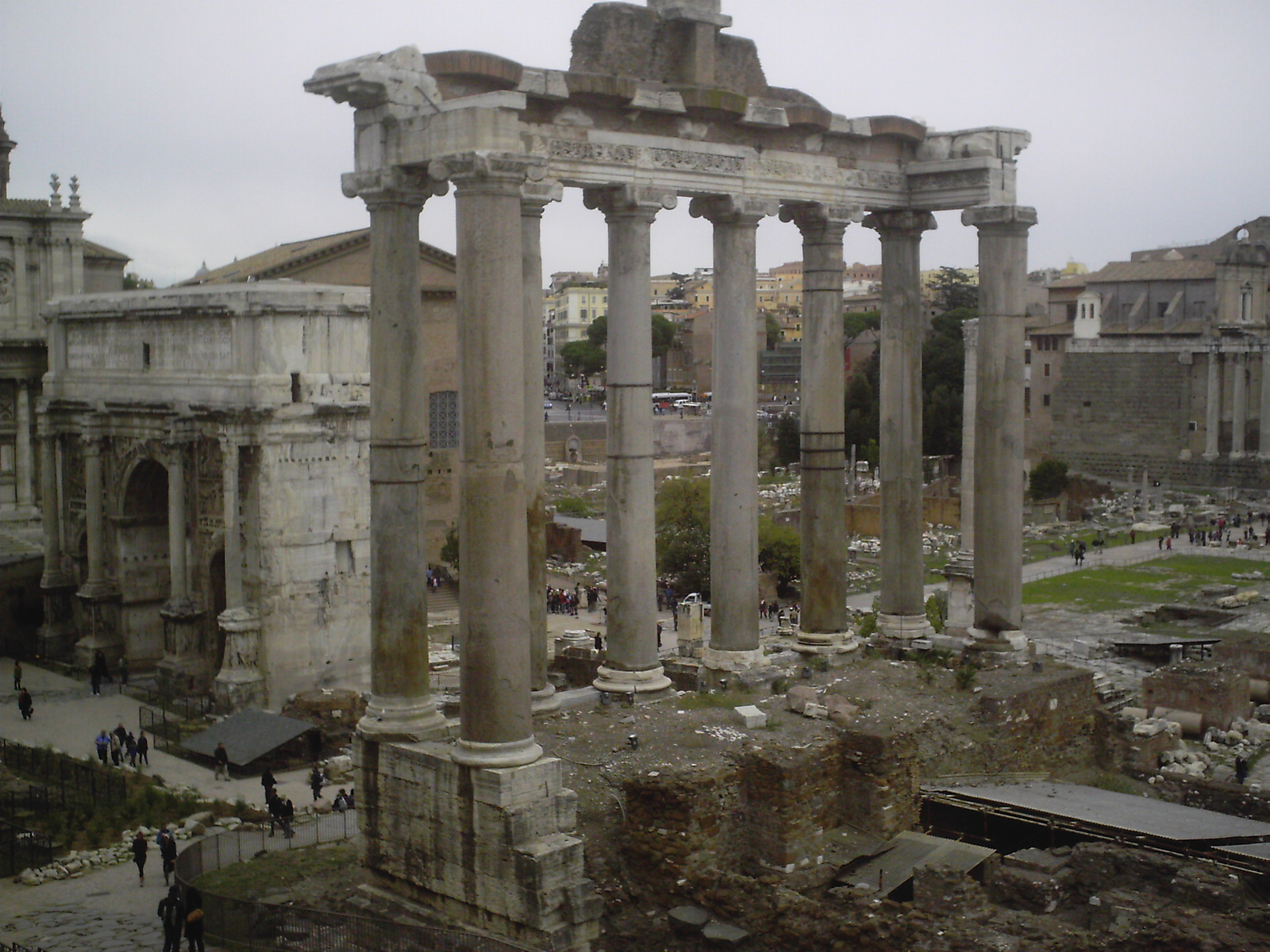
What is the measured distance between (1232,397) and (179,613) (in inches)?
2161

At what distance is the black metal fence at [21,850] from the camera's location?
18.3 m

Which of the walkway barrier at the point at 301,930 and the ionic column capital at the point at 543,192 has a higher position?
the ionic column capital at the point at 543,192

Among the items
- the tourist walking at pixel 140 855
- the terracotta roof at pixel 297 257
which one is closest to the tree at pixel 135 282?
the terracotta roof at pixel 297 257

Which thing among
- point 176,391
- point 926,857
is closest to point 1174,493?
point 176,391

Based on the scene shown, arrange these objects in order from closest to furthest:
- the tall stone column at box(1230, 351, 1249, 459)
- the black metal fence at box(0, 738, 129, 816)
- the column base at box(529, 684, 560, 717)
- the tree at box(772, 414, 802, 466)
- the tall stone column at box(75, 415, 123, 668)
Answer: the column base at box(529, 684, 560, 717) < the black metal fence at box(0, 738, 129, 816) < the tall stone column at box(75, 415, 123, 668) < the tall stone column at box(1230, 351, 1249, 459) < the tree at box(772, 414, 802, 466)

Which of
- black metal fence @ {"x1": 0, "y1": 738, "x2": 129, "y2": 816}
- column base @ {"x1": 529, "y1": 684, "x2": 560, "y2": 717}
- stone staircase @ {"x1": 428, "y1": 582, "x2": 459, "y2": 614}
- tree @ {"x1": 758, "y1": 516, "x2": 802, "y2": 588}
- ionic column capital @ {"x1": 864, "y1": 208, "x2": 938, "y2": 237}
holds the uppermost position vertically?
ionic column capital @ {"x1": 864, "y1": 208, "x2": 938, "y2": 237}

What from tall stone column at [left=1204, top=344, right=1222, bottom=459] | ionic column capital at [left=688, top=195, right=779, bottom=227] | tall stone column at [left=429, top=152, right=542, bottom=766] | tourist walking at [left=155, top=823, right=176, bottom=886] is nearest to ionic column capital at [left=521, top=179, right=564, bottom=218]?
A: ionic column capital at [left=688, top=195, right=779, bottom=227]

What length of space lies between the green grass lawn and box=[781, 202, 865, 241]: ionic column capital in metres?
24.5

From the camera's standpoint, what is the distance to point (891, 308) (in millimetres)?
17312

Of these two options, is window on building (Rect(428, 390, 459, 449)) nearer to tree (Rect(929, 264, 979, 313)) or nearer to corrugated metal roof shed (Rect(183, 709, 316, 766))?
corrugated metal roof shed (Rect(183, 709, 316, 766))

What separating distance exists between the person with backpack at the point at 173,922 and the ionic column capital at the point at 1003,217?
1066cm

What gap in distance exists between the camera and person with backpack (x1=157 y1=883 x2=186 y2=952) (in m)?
13.7

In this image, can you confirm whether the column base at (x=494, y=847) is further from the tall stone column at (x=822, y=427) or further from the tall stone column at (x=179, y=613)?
the tall stone column at (x=179, y=613)

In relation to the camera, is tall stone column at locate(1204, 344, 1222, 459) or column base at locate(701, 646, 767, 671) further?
tall stone column at locate(1204, 344, 1222, 459)
